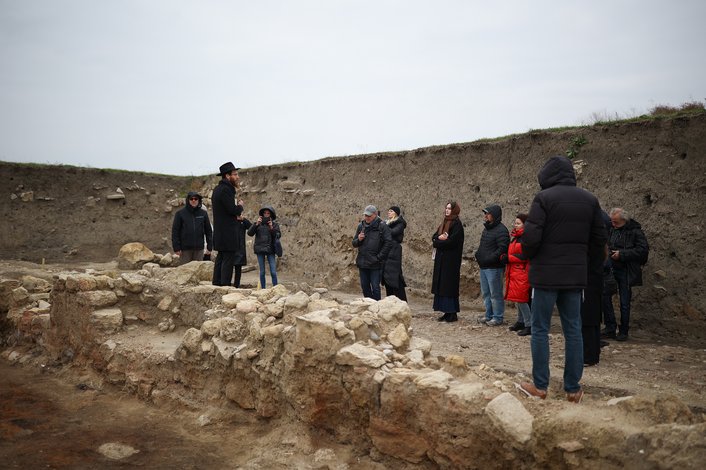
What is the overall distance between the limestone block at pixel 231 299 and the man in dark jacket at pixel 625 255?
483 centimetres

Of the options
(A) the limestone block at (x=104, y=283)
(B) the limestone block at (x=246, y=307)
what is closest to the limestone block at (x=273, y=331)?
(B) the limestone block at (x=246, y=307)

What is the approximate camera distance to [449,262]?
8.36 meters

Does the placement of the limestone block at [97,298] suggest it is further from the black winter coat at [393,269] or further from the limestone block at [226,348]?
the black winter coat at [393,269]

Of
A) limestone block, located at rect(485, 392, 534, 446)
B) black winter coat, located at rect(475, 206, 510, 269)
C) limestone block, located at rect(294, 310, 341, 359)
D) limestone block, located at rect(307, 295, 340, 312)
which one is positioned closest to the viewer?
limestone block, located at rect(485, 392, 534, 446)

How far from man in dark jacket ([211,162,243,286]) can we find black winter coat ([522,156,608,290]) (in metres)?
4.59

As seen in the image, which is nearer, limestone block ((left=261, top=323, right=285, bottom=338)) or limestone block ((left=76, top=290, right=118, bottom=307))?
limestone block ((left=261, top=323, right=285, bottom=338))

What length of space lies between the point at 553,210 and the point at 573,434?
5.56 ft

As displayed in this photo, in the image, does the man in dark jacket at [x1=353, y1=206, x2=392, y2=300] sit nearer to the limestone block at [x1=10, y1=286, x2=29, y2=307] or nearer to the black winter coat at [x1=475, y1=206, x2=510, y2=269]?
the black winter coat at [x1=475, y1=206, x2=510, y2=269]

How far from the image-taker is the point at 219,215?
7480 mm

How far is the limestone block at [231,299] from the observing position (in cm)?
576

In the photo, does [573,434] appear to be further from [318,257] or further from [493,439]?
[318,257]

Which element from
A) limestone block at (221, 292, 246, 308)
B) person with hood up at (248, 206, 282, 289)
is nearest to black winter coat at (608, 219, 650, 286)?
limestone block at (221, 292, 246, 308)

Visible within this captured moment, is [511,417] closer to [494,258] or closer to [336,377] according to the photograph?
[336,377]

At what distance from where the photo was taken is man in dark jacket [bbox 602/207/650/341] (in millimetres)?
6719
